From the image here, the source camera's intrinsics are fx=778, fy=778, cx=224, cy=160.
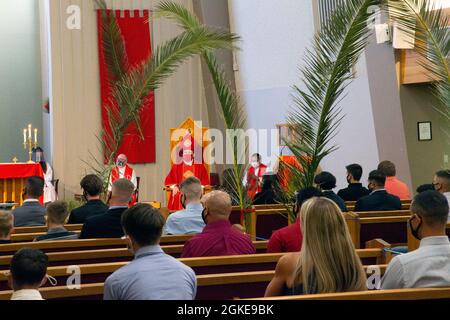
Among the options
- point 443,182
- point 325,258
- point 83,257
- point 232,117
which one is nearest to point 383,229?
point 443,182

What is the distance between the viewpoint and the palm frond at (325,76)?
553 cm

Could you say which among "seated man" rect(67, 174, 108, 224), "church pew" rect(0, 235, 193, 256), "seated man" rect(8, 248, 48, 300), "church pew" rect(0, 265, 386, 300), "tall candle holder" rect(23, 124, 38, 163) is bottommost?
"church pew" rect(0, 265, 386, 300)

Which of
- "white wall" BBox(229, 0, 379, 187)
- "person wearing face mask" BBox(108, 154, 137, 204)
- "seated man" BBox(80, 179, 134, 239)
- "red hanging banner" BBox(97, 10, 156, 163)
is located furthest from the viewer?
"red hanging banner" BBox(97, 10, 156, 163)

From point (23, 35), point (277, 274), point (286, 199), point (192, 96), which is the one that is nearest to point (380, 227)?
point (286, 199)

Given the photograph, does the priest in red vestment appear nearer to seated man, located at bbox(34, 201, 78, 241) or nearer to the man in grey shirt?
seated man, located at bbox(34, 201, 78, 241)

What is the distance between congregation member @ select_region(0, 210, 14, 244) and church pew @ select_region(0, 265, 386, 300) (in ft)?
3.85

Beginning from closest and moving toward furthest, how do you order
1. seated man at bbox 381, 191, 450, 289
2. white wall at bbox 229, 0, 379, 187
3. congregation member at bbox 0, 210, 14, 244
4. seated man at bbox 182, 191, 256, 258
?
seated man at bbox 381, 191, 450, 289, seated man at bbox 182, 191, 256, 258, congregation member at bbox 0, 210, 14, 244, white wall at bbox 229, 0, 379, 187

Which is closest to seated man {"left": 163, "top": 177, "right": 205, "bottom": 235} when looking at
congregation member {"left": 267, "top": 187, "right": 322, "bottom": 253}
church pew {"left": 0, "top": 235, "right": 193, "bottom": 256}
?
church pew {"left": 0, "top": 235, "right": 193, "bottom": 256}

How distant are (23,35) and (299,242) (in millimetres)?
11811

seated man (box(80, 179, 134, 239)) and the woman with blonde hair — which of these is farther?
seated man (box(80, 179, 134, 239))

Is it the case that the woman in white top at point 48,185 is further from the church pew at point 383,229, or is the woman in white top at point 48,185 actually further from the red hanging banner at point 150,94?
the church pew at point 383,229

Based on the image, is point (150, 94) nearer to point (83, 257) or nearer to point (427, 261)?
point (83, 257)

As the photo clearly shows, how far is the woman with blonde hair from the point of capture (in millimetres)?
2850
